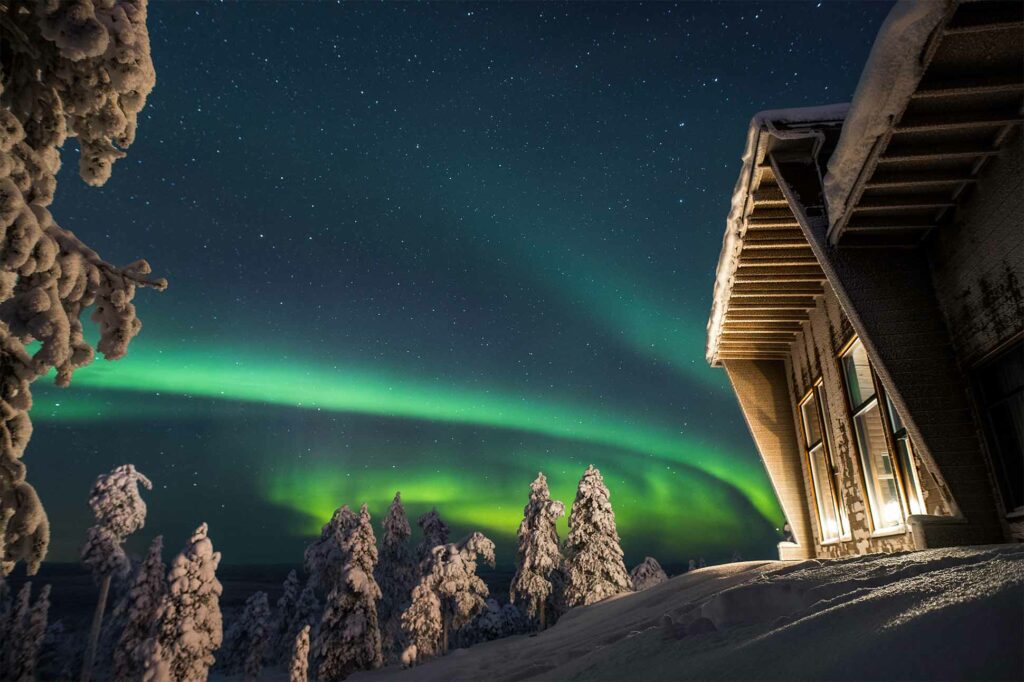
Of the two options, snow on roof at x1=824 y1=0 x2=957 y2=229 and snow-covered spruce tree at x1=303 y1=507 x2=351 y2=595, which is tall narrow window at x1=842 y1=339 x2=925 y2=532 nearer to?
snow on roof at x1=824 y1=0 x2=957 y2=229

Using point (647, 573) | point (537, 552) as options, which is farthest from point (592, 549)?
point (647, 573)

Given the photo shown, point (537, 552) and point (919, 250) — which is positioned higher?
point (919, 250)

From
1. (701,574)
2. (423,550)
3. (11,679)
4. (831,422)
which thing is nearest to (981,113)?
(831,422)

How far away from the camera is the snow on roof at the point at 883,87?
4.71 m

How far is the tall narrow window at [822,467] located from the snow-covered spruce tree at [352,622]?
1039 inches

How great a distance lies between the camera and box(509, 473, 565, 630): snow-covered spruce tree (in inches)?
1426

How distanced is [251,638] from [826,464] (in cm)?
4366

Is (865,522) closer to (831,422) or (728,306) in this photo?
(831,422)

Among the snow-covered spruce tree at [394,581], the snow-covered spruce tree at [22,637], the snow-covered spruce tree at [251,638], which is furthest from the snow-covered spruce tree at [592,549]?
the snow-covered spruce tree at [22,637]

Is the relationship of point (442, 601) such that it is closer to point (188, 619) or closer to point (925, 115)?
point (188, 619)

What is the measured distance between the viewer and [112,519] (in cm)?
3195

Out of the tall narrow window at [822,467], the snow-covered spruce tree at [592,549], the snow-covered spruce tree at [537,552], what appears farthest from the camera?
the snow-covered spruce tree at [537,552]

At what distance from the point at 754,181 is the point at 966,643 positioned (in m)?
6.73

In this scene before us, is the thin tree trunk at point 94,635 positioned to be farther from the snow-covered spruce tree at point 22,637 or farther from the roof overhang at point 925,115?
the roof overhang at point 925,115
